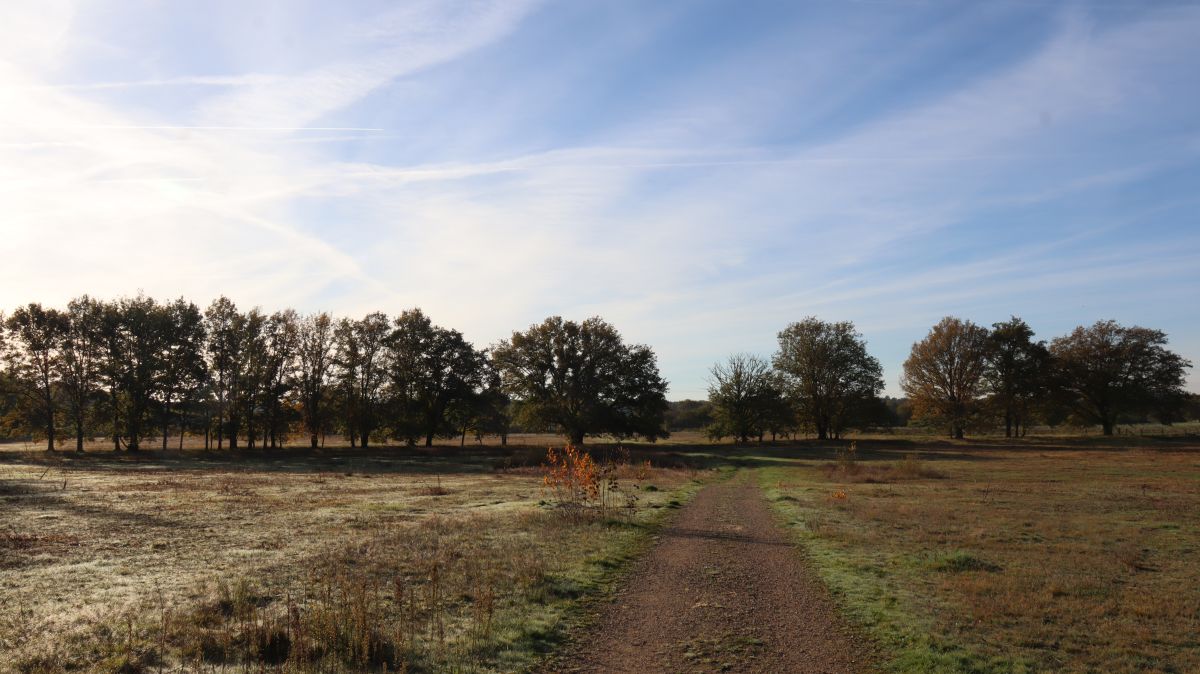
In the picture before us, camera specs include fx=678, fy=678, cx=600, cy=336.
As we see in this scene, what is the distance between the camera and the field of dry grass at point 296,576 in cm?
877

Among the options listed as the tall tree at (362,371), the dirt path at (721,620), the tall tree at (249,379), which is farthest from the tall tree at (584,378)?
the dirt path at (721,620)

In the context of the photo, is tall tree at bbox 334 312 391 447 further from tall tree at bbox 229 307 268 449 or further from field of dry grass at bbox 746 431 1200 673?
field of dry grass at bbox 746 431 1200 673

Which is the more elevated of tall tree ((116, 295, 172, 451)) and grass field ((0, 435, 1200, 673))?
tall tree ((116, 295, 172, 451))

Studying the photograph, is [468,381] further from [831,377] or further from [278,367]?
[831,377]

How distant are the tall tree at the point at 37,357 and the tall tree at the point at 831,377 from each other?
78689mm

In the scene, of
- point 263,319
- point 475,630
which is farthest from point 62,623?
point 263,319

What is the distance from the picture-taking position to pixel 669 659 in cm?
867

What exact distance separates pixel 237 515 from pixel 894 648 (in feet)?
68.8

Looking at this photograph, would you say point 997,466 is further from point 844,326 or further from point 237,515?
point 237,515

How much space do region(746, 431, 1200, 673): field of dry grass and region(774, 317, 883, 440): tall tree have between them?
166 feet

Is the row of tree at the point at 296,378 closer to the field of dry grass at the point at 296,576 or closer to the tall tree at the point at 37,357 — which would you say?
the tall tree at the point at 37,357

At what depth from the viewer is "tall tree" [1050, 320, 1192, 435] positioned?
81.1 m

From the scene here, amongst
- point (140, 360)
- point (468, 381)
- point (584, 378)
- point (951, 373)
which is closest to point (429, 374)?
point (468, 381)

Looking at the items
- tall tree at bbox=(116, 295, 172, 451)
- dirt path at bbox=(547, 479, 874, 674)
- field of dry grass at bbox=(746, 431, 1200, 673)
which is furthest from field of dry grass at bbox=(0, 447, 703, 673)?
tall tree at bbox=(116, 295, 172, 451)
